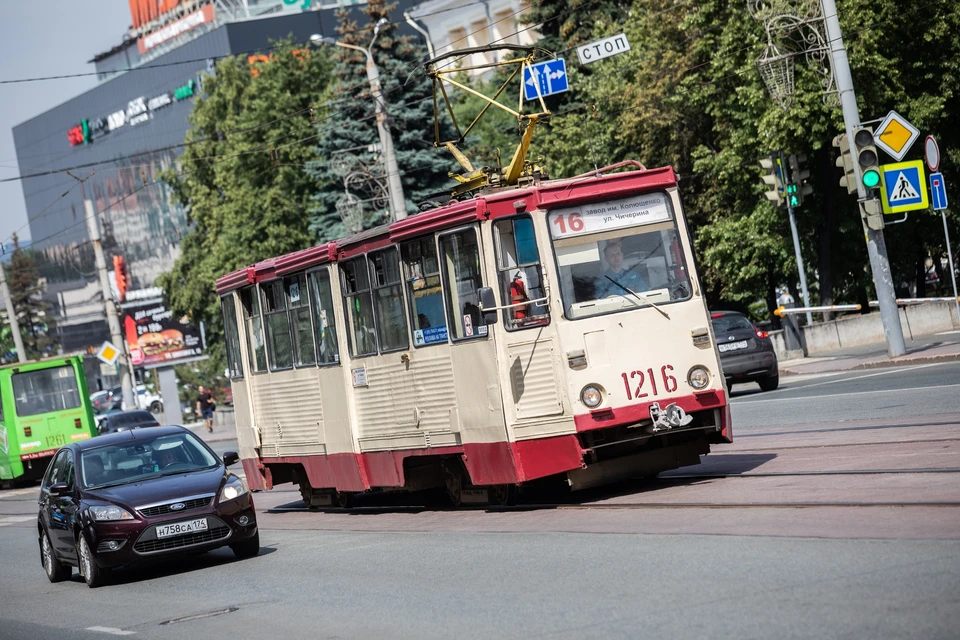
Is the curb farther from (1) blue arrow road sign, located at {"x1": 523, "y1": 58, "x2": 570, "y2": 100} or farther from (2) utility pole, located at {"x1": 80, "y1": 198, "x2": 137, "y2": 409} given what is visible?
(2) utility pole, located at {"x1": 80, "y1": 198, "x2": 137, "y2": 409}

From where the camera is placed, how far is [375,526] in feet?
51.6

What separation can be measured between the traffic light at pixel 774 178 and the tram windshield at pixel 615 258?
67.2 feet

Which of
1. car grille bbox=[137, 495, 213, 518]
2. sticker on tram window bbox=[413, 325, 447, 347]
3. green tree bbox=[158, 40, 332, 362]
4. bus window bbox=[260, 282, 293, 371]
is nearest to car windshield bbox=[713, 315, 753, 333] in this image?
bus window bbox=[260, 282, 293, 371]

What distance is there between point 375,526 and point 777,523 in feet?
20.7

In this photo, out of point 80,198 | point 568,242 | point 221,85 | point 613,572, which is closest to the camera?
point 613,572

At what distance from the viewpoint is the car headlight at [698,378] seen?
13.7m

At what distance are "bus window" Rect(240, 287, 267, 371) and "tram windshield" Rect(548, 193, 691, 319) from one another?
6.72m

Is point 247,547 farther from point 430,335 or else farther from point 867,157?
point 867,157

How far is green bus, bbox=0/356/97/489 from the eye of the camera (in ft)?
124

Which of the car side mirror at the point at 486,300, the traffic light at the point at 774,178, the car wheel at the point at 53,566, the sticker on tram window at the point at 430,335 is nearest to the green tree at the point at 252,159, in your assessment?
the traffic light at the point at 774,178

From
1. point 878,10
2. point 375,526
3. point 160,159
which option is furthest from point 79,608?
point 160,159

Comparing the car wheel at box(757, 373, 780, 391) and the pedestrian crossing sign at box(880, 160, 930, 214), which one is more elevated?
the pedestrian crossing sign at box(880, 160, 930, 214)

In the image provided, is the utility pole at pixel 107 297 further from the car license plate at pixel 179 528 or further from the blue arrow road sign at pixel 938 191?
the car license plate at pixel 179 528

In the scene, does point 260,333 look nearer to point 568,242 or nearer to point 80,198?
point 568,242
